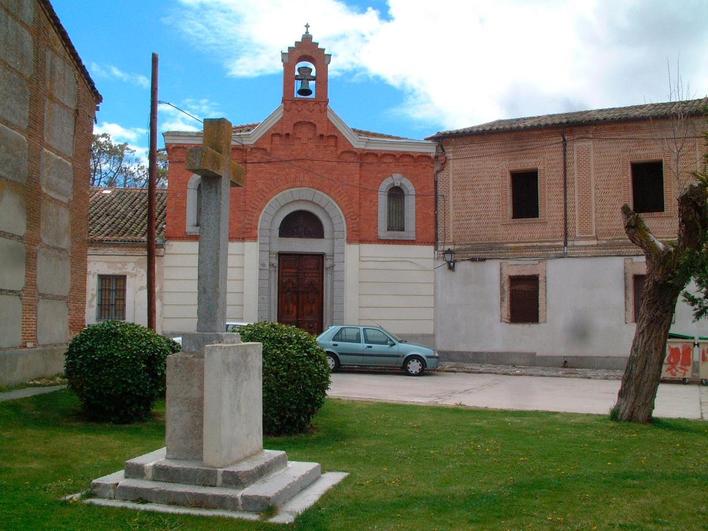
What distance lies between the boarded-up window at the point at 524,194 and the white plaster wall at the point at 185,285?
351 inches

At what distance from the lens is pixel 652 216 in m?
21.5

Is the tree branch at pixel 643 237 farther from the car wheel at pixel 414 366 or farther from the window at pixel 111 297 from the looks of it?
the window at pixel 111 297

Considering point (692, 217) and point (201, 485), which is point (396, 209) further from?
point (201, 485)

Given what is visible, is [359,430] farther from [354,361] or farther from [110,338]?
[354,361]

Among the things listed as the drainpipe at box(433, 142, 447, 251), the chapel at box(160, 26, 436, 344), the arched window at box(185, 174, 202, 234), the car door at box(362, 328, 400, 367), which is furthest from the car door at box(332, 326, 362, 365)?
the arched window at box(185, 174, 202, 234)

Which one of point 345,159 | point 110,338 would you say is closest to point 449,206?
point 345,159

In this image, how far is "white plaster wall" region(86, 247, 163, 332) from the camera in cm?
2297

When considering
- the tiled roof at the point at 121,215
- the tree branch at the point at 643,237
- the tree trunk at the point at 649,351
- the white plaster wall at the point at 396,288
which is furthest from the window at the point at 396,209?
the tree trunk at the point at 649,351

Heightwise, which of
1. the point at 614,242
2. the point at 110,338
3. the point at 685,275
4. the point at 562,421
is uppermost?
the point at 614,242

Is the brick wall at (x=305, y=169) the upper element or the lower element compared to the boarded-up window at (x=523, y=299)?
upper

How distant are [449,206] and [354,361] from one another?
22.6ft

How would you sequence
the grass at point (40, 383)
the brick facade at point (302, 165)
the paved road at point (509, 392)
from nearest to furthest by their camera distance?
the grass at point (40, 383)
the paved road at point (509, 392)
the brick facade at point (302, 165)

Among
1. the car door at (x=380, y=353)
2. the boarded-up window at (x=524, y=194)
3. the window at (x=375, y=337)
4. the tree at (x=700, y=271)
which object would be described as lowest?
the car door at (x=380, y=353)

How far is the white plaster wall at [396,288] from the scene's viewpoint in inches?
911
